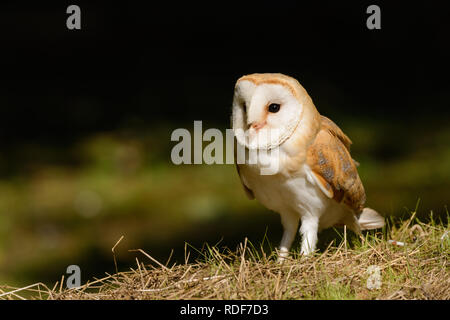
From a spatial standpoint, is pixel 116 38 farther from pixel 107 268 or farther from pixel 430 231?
pixel 430 231

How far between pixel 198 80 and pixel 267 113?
457 centimetres

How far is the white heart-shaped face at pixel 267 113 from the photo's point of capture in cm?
301

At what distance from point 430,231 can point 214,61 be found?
4916 mm

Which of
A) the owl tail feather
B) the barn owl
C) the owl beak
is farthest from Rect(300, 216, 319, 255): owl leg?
the owl beak

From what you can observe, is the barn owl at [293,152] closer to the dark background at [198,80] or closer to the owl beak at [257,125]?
the owl beak at [257,125]

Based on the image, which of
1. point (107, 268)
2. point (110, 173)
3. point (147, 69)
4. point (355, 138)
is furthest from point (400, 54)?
point (107, 268)

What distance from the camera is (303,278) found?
8.94ft

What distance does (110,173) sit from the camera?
6.11 metres

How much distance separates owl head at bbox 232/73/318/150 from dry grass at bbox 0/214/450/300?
1.73ft

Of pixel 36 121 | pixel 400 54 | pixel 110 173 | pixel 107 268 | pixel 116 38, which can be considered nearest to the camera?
pixel 107 268

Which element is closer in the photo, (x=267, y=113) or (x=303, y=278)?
(x=303, y=278)

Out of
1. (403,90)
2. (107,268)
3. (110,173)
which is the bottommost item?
(107,268)

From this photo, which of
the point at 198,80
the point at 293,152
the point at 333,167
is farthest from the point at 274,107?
the point at 198,80

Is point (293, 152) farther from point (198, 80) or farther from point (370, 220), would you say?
point (198, 80)
